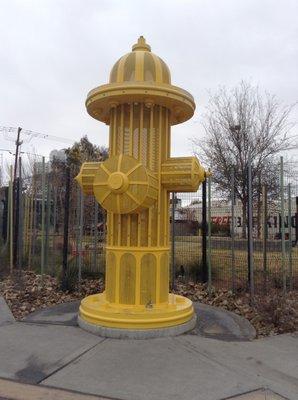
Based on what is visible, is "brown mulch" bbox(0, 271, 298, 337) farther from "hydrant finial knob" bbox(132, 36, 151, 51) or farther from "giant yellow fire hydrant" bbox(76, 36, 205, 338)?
"hydrant finial knob" bbox(132, 36, 151, 51)

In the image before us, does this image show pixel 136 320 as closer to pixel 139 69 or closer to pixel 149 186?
pixel 149 186

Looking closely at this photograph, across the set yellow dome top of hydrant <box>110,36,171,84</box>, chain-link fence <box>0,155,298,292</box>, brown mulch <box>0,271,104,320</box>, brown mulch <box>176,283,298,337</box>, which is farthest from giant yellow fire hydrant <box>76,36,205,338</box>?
chain-link fence <box>0,155,298,292</box>

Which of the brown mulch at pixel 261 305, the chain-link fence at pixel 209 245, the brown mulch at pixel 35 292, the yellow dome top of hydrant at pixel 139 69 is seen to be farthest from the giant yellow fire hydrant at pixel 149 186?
the chain-link fence at pixel 209 245

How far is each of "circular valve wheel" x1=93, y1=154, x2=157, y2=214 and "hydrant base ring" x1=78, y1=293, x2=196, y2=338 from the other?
1291 mm

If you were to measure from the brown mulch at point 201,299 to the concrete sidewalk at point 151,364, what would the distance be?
1.63 ft

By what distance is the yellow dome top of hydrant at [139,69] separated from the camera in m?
6.09

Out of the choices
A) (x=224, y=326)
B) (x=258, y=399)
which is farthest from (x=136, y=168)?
(x=258, y=399)

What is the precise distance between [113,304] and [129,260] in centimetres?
64

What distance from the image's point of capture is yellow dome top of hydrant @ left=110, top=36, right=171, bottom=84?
6086 millimetres

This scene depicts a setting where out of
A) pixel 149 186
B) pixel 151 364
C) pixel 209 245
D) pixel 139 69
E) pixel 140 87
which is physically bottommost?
pixel 151 364

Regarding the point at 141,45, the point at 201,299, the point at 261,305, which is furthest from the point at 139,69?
the point at 201,299

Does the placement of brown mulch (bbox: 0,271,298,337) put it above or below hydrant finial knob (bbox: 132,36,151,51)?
below

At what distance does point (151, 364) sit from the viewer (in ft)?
15.3

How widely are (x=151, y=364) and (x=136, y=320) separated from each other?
100cm
